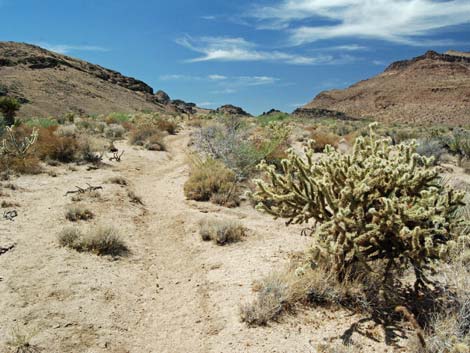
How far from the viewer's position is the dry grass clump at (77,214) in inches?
262

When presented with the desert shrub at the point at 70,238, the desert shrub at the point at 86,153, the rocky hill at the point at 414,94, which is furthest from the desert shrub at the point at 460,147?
the rocky hill at the point at 414,94

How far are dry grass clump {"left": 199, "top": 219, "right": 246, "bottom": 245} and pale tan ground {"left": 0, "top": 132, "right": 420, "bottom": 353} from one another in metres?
0.15

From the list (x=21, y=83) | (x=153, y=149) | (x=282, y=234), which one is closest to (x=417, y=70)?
(x=21, y=83)

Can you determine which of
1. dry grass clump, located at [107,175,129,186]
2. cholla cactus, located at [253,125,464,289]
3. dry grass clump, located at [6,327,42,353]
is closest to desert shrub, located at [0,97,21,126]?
dry grass clump, located at [107,175,129,186]

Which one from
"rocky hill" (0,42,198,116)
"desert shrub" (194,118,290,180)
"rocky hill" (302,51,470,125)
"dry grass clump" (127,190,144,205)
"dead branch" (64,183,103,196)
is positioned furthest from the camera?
"rocky hill" (302,51,470,125)

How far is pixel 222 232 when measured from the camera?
617 centimetres

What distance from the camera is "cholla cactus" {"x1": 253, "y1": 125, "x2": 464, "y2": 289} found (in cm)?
375

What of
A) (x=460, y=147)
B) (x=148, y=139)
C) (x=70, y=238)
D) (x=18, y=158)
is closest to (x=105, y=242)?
(x=70, y=238)

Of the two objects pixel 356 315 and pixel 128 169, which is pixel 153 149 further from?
pixel 356 315

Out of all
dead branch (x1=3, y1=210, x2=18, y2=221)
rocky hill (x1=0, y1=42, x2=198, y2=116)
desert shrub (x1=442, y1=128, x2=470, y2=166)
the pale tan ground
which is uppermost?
rocky hill (x1=0, y1=42, x2=198, y2=116)

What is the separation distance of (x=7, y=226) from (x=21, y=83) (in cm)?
4826

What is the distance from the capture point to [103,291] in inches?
182

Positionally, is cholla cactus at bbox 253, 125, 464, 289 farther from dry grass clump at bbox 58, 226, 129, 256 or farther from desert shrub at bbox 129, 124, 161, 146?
desert shrub at bbox 129, 124, 161, 146

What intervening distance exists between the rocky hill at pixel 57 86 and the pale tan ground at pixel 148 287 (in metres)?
37.2
